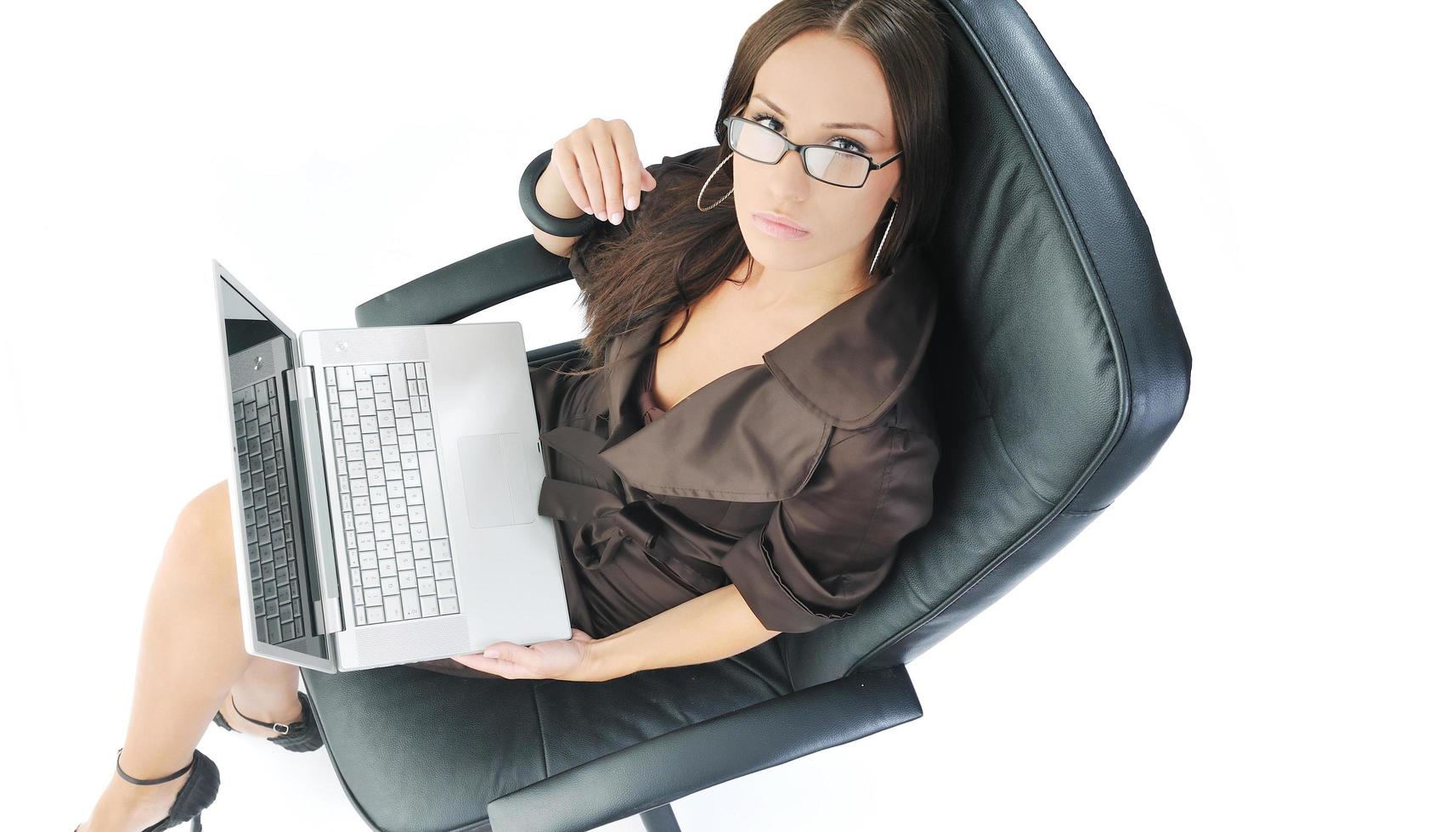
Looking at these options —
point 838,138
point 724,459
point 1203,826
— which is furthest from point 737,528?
point 1203,826

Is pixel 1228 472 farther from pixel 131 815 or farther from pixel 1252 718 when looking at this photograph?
pixel 131 815

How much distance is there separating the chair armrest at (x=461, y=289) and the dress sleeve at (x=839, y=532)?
0.51m

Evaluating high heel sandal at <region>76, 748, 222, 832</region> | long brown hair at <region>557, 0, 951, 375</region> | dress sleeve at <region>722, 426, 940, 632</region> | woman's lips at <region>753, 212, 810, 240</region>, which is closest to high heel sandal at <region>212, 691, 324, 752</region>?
high heel sandal at <region>76, 748, 222, 832</region>

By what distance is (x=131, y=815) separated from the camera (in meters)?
1.51

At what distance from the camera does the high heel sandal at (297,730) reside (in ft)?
5.58

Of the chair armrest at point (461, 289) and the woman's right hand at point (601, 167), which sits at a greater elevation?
the woman's right hand at point (601, 167)

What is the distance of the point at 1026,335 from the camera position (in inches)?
38.5

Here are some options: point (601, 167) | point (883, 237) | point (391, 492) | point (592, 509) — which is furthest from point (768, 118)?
point (391, 492)

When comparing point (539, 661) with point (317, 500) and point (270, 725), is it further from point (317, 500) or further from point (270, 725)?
point (270, 725)

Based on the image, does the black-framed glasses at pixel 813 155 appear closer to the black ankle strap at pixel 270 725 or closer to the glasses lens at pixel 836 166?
the glasses lens at pixel 836 166

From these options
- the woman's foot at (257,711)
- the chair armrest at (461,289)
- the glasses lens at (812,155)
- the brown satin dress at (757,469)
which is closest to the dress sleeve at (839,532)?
the brown satin dress at (757,469)

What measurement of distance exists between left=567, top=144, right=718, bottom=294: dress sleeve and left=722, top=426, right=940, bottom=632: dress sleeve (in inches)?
17.8

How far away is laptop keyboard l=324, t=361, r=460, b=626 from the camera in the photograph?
128 centimetres

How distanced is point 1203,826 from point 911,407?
1.30 meters
